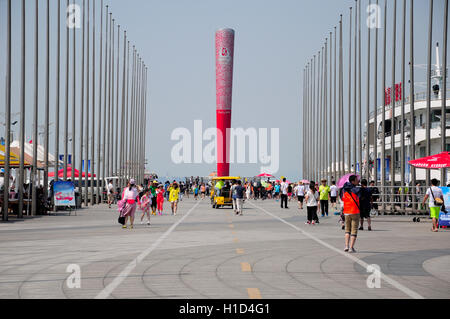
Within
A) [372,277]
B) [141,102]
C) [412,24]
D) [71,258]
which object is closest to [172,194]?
[412,24]

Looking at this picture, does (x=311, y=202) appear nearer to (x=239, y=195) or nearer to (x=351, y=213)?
(x=239, y=195)

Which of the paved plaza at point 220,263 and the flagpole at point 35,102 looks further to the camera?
the flagpole at point 35,102

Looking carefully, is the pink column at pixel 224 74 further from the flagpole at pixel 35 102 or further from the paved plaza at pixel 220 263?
the paved plaza at pixel 220 263

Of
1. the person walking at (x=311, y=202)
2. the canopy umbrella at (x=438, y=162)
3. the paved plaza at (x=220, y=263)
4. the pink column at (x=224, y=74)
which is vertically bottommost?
the paved plaza at (x=220, y=263)

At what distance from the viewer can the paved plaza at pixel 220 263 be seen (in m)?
11.3

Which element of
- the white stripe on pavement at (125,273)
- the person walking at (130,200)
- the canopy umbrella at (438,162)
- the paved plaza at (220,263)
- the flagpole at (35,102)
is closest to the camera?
the white stripe on pavement at (125,273)

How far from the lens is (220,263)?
50.0ft

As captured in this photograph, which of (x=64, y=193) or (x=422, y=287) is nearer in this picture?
(x=422, y=287)

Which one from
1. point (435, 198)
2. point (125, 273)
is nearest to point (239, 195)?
point (435, 198)

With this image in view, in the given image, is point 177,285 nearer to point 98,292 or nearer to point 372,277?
point 98,292

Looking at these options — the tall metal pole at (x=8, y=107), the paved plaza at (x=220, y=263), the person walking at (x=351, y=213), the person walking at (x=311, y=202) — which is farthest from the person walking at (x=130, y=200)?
the person walking at (x=351, y=213)

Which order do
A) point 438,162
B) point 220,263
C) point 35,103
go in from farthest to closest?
1. point 35,103
2. point 438,162
3. point 220,263

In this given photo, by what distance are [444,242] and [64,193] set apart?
72.0ft

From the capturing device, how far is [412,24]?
141 feet
